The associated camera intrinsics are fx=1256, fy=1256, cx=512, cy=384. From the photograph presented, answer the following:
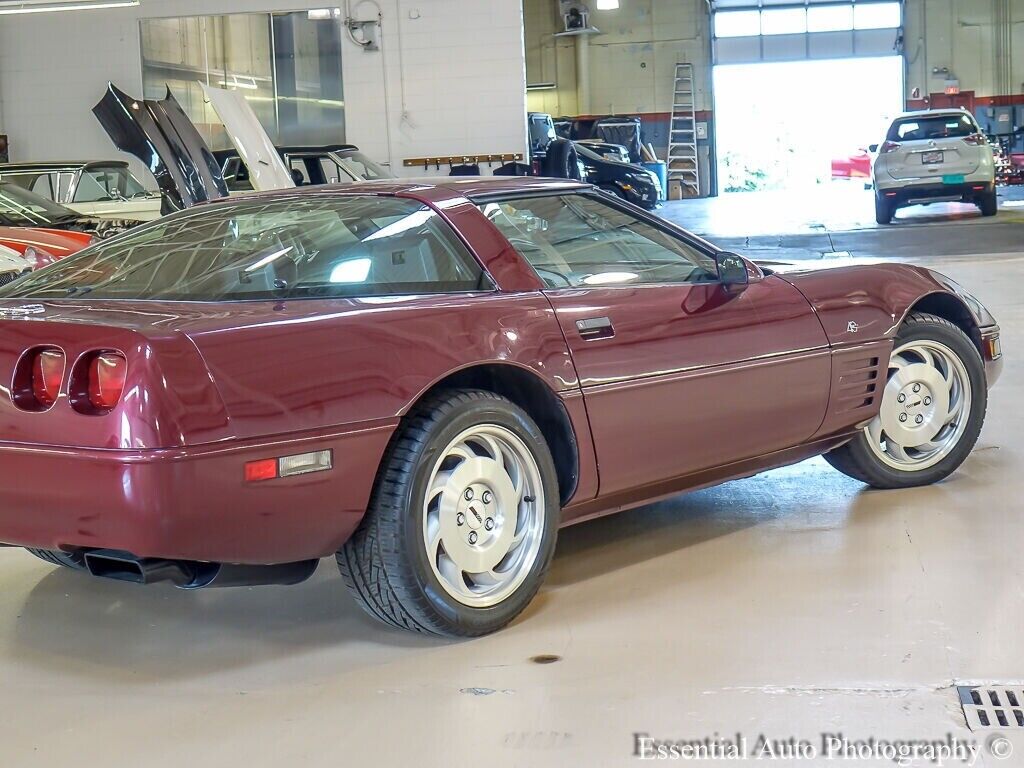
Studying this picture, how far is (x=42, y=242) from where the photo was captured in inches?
326

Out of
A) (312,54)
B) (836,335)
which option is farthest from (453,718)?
(312,54)

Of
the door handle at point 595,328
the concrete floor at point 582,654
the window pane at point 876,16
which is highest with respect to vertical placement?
the window pane at point 876,16

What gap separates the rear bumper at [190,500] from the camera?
2.58 meters

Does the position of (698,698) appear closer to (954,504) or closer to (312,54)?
(954,504)

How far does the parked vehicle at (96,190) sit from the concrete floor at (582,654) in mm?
8139

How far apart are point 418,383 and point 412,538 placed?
0.36 meters

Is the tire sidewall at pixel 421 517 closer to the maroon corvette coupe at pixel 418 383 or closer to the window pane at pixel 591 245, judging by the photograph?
the maroon corvette coupe at pixel 418 383

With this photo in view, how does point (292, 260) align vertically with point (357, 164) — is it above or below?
below

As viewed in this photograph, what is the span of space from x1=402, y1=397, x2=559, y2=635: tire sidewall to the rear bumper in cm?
13

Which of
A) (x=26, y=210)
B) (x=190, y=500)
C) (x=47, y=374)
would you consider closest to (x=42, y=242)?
(x=26, y=210)

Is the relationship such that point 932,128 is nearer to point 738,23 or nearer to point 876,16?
point 876,16

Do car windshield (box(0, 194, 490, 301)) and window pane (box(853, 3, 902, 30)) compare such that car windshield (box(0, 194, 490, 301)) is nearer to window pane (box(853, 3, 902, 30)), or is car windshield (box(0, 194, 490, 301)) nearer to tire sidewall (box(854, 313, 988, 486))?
tire sidewall (box(854, 313, 988, 486))

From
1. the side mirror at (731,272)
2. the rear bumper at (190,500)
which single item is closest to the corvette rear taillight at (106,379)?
the rear bumper at (190,500)

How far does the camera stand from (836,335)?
3.98m
